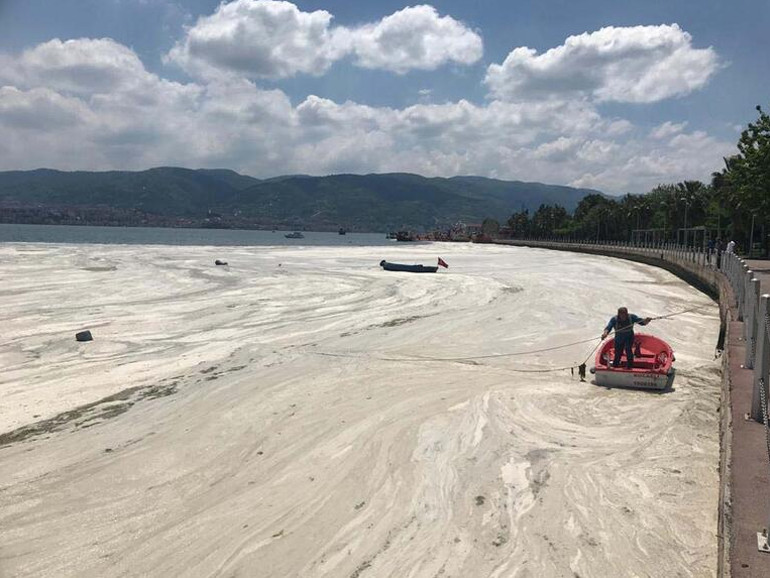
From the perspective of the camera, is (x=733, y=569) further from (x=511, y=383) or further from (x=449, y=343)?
(x=449, y=343)

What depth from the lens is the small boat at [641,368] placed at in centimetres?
1165

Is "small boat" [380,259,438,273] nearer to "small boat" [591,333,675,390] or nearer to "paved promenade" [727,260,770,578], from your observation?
"small boat" [591,333,675,390]

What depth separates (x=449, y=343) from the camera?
1683 cm

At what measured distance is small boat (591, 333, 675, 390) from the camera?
38.2 feet

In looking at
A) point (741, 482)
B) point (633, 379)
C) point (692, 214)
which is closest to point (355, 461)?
point (741, 482)

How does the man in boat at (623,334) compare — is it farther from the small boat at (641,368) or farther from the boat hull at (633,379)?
the boat hull at (633,379)

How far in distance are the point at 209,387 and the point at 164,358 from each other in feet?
11.3

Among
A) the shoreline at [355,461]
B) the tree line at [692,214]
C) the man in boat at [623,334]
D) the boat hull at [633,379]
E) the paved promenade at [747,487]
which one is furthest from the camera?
the tree line at [692,214]

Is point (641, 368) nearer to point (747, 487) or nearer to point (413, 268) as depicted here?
point (747, 487)

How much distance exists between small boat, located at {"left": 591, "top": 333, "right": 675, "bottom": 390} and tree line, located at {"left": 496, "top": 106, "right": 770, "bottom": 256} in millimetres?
26724

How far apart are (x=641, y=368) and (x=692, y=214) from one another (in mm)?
82080

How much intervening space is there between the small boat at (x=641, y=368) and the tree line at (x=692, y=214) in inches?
1052

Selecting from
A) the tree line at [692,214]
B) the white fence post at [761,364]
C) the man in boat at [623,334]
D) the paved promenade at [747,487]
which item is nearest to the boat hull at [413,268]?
the tree line at [692,214]

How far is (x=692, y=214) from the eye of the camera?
8206cm
